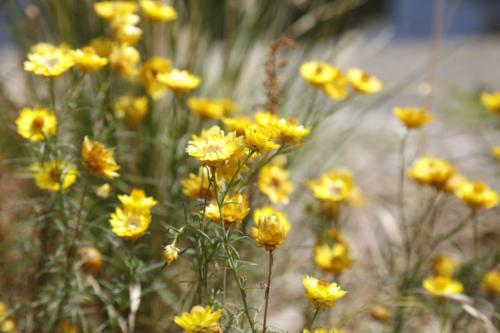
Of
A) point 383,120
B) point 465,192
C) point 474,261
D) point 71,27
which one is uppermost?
point 71,27

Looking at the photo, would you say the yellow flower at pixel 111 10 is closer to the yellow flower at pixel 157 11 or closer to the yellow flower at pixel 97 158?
the yellow flower at pixel 157 11

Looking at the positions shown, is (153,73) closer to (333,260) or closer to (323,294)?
(333,260)

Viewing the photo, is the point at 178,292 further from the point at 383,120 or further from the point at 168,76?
the point at 383,120

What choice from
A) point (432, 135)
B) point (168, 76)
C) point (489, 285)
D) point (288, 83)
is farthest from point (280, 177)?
point (432, 135)

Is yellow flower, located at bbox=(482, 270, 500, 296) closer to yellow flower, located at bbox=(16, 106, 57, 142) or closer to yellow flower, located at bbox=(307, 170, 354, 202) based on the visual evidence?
yellow flower, located at bbox=(307, 170, 354, 202)

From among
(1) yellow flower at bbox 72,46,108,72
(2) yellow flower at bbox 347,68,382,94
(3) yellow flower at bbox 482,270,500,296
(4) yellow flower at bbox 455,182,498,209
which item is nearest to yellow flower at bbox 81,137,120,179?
(1) yellow flower at bbox 72,46,108,72

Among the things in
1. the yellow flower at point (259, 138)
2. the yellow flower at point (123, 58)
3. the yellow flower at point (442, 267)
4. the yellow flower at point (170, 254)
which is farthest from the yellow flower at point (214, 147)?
the yellow flower at point (442, 267)
